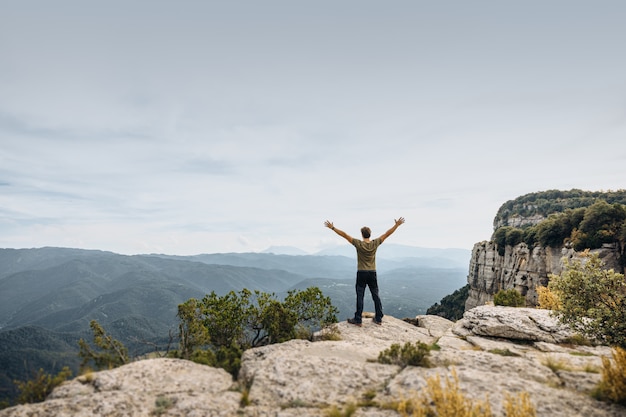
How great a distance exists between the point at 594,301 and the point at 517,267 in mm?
54661

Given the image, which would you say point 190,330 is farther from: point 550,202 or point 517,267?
point 550,202

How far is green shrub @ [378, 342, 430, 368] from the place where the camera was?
7.49 m

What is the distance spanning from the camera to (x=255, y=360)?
328 inches

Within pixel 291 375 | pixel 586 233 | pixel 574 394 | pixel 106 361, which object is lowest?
pixel 106 361

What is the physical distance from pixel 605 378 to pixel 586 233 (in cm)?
4708

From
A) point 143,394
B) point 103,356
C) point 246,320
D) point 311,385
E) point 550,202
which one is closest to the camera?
point 143,394

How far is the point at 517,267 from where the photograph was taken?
56.0 metres

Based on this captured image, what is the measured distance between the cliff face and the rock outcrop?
34752mm

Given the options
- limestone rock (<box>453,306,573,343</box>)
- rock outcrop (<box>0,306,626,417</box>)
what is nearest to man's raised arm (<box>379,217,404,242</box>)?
rock outcrop (<box>0,306,626,417</box>)

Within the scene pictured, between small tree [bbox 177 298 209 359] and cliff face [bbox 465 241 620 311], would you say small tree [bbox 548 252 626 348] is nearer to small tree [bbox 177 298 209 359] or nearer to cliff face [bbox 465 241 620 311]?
small tree [bbox 177 298 209 359]

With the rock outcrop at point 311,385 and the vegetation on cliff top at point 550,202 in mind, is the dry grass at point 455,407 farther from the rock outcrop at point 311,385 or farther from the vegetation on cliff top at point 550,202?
the vegetation on cliff top at point 550,202

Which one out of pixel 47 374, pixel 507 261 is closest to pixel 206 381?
pixel 47 374

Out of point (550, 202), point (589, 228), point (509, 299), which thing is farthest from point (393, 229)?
point (550, 202)

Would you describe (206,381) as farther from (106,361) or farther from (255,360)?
(106,361)
